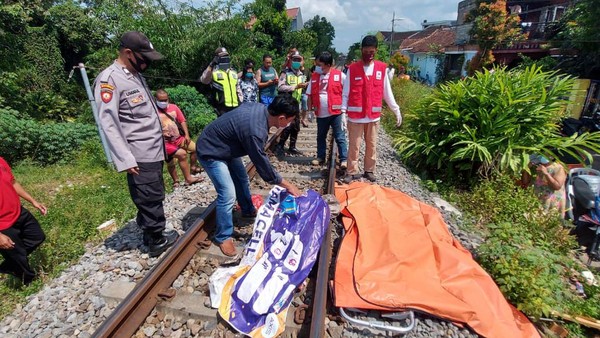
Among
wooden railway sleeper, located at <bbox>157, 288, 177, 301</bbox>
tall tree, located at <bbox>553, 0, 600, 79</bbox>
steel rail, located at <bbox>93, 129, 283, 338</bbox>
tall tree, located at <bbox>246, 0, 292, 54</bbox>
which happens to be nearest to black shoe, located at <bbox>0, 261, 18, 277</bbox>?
steel rail, located at <bbox>93, 129, 283, 338</bbox>

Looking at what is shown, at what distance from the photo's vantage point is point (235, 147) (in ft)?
10.3

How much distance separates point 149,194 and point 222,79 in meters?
3.81

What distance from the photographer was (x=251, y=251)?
2.82 metres

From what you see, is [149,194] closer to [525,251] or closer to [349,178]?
[349,178]

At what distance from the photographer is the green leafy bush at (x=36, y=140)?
253 inches

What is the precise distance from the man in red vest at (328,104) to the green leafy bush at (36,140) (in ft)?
18.1

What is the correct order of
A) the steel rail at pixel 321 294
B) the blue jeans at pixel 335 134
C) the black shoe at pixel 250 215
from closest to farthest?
the steel rail at pixel 321 294 < the black shoe at pixel 250 215 < the blue jeans at pixel 335 134

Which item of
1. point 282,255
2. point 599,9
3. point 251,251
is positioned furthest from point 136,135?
point 599,9

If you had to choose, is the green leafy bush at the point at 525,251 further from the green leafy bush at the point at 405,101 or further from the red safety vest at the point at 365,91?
the green leafy bush at the point at 405,101

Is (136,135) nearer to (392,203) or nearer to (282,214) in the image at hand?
(282,214)

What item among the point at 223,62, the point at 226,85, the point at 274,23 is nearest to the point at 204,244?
the point at 226,85

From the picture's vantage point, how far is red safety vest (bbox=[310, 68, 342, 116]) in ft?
17.4

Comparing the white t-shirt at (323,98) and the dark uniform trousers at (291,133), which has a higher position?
the white t-shirt at (323,98)

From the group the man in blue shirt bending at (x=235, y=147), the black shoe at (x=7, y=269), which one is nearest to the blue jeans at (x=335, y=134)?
the man in blue shirt bending at (x=235, y=147)
